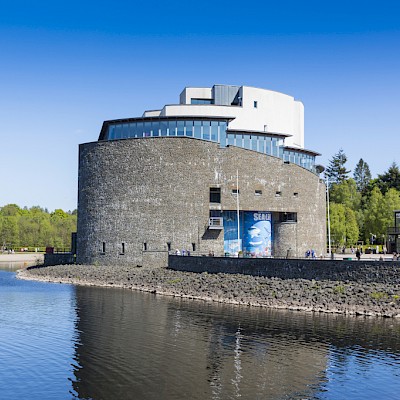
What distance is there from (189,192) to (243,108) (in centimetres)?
1660

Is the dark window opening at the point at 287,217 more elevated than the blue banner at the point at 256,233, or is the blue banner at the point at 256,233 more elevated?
the dark window opening at the point at 287,217

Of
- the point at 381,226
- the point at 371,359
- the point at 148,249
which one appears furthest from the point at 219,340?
the point at 381,226

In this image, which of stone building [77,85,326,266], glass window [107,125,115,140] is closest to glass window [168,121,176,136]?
stone building [77,85,326,266]

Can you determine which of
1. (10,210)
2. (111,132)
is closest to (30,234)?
(10,210)

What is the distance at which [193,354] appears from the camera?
94.6ft

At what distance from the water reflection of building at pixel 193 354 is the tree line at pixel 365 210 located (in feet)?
192

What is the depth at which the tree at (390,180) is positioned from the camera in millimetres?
128250

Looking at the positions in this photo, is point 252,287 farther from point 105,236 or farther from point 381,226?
point 381,226

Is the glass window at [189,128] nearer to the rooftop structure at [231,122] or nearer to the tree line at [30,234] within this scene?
the rooftop structure at [231,122]

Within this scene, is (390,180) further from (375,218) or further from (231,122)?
(231,122)

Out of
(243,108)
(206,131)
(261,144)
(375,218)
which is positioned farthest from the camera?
(375,218)

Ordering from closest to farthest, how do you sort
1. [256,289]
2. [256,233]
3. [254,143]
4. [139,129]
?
1. [256,289]
2. [256,233]
3. [139,129]
4. [254,143]

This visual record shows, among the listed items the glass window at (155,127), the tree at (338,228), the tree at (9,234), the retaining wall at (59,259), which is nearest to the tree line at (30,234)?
the tree at (9,234)

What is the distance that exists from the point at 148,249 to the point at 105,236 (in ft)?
20.0
